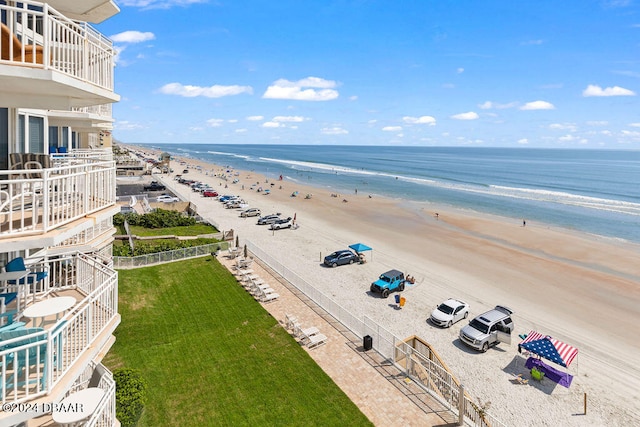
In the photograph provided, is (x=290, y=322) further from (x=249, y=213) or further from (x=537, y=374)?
(x=249, y=213)

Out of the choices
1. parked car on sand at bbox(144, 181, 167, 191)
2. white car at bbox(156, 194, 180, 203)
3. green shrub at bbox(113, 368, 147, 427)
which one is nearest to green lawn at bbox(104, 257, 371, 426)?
green shrub at bbox(113, 368, 147, 427)

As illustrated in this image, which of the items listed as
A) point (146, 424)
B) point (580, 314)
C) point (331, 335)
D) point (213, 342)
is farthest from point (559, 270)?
point (146, 424)

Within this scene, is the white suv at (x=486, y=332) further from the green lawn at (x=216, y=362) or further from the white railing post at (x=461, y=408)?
the green lawn at (x=216, y=362)

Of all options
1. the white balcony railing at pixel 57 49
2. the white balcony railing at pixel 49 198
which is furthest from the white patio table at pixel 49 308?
the white balcony railing at pixel 57 49

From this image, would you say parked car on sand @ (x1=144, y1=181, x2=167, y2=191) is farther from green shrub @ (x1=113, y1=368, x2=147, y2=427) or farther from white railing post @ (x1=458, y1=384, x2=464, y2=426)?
white railing post @ (x1=458, y1=384, x2=464, y2=426)

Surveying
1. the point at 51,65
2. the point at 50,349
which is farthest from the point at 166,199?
the point at 50,349

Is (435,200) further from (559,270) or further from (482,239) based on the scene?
(559,270)
